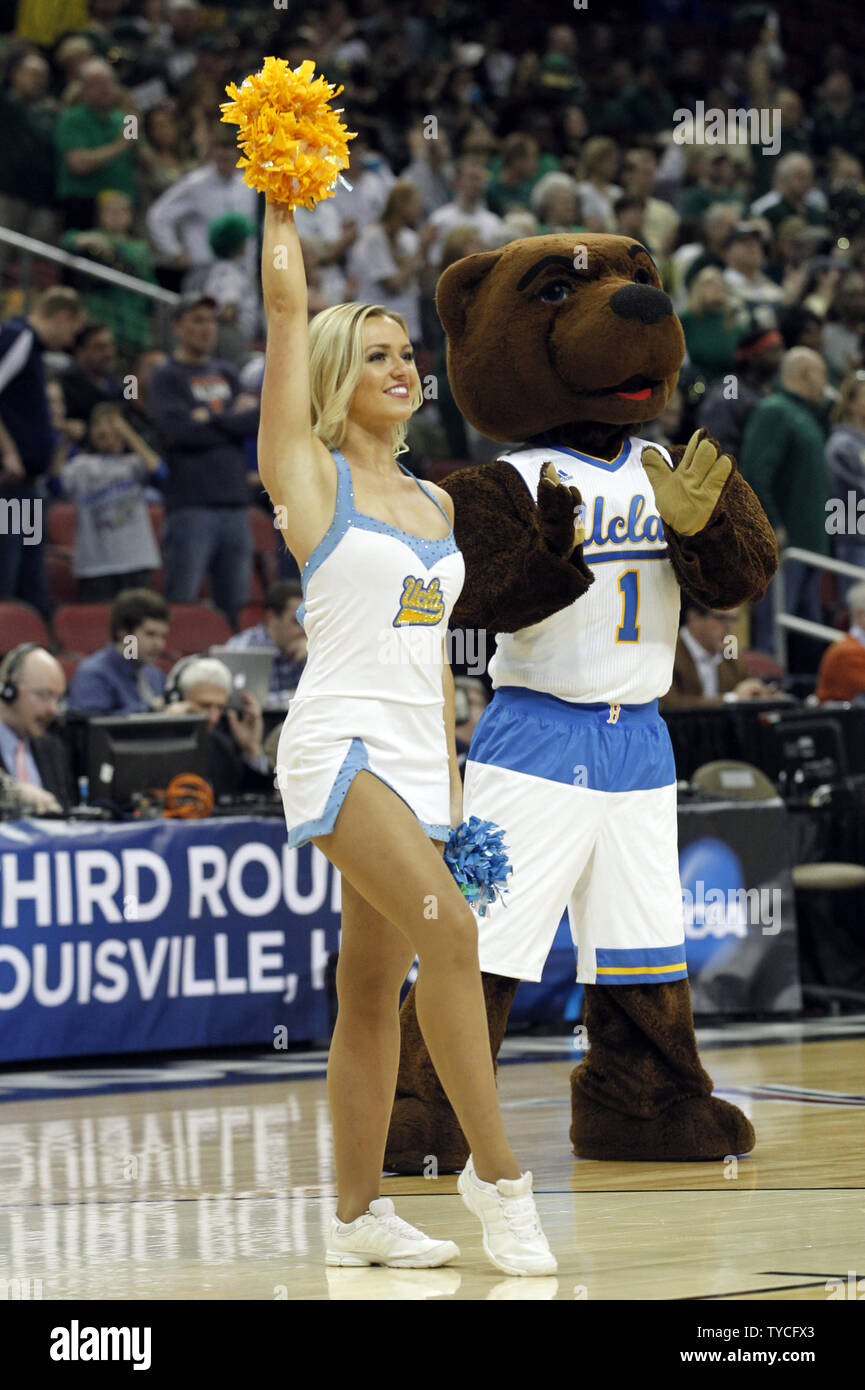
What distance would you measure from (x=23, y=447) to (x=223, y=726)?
75.6 inches

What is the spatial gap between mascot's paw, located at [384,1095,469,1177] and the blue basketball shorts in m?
0.42

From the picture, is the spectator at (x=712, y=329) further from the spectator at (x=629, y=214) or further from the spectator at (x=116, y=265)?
the spectator at (x=116, y=265)

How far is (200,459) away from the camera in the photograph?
405 inches

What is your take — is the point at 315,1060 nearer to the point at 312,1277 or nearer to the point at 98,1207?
the point at 98,1207

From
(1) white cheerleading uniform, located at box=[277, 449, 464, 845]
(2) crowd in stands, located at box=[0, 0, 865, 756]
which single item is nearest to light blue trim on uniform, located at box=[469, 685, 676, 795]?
(1) white cheerleading uniform, located at box=[277, 449, 464, 845]

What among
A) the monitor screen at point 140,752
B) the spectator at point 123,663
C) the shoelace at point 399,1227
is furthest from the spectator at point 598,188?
the shoelace at point 399,1227

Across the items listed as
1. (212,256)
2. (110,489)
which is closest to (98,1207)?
(110,489)

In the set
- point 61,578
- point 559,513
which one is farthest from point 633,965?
point 61,578

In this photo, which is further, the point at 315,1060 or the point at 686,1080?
the point at 315,1060

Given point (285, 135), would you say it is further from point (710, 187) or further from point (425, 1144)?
point (710, 187)

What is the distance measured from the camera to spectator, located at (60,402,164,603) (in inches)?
406

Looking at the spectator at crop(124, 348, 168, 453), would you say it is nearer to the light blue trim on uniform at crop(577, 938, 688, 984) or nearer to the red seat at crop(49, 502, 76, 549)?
the red seat at crop(49, 502, 76, 549)

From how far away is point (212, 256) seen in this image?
12219mm
